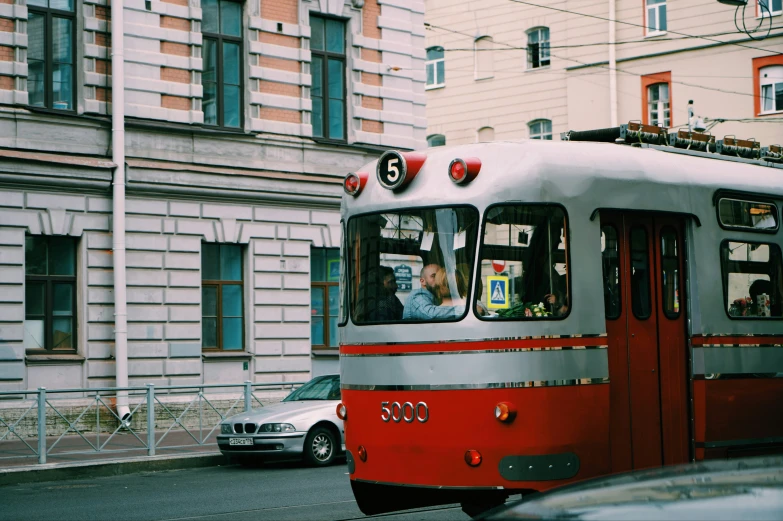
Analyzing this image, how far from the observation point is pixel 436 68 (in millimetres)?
46062

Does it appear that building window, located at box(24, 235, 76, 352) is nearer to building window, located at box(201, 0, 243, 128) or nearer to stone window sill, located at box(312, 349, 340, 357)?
building window, located at box(201, 0, 243, 128)

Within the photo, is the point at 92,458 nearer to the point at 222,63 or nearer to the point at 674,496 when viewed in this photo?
the point at 222,63

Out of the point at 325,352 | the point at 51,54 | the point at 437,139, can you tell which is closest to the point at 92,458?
the point at 51,54

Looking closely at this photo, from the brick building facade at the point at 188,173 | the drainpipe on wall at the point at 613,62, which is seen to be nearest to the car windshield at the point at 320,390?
the brick building facade at the point at 188,173

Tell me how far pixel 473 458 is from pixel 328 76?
Result: 18.2m

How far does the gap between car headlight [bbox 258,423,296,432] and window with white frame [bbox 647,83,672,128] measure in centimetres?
2627


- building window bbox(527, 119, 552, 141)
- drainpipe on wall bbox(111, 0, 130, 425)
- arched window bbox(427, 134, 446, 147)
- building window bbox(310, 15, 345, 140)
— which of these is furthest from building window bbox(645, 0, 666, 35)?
drainpipe on wall bbox(111, 0, 130, 425)

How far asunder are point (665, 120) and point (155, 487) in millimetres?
29018

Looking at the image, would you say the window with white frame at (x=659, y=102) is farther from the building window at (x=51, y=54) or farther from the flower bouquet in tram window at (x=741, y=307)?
the flower bouquet in tram window at (x=741, y=307)

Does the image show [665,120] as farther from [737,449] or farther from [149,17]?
[737,449]

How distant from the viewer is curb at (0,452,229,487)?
15570 millimetres

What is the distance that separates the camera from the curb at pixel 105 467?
15.6 m

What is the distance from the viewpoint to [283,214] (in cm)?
2439

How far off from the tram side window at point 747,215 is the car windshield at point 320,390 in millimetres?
8624
